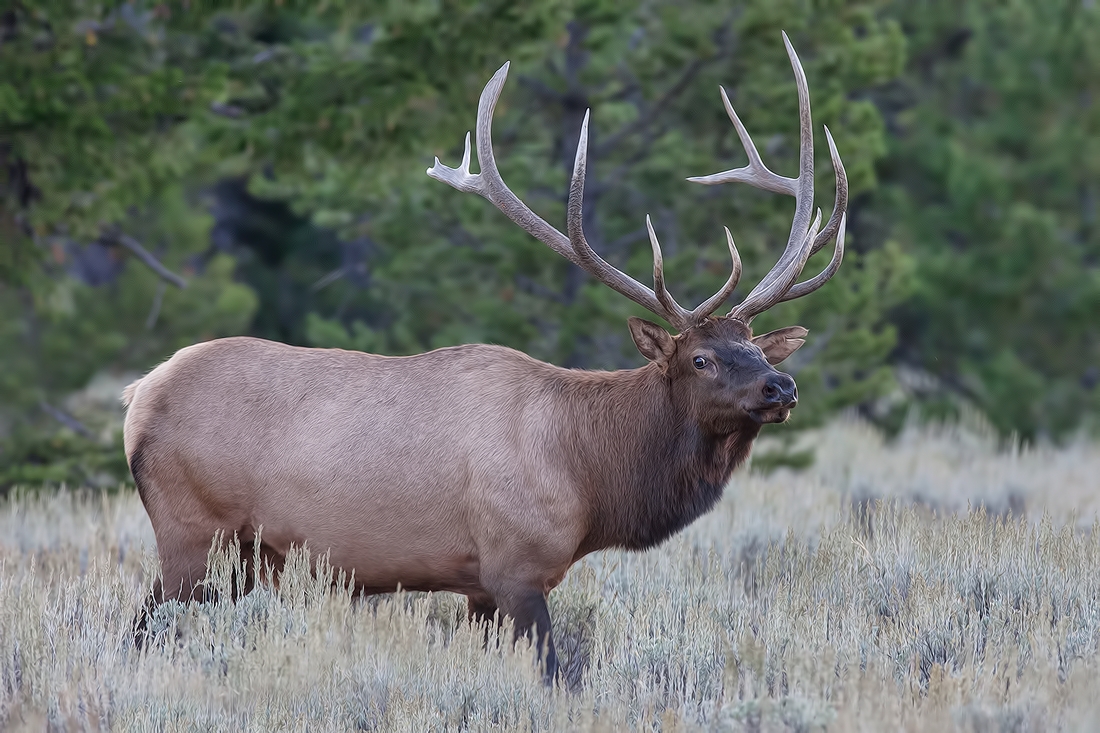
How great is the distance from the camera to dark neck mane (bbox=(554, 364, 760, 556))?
5812 millimetres

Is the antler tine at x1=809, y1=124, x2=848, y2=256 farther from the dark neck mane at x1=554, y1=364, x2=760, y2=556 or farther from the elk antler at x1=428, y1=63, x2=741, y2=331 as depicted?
the dark neck mane at x1=554, y1=364, x2=760, y2=556

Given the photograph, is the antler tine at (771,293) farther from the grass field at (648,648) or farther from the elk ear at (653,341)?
the grass field at (648,648)

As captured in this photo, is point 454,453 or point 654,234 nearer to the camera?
point 454,453

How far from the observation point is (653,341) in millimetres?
5949

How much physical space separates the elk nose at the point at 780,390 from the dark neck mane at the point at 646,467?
31 cm

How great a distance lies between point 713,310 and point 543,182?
6191 mm

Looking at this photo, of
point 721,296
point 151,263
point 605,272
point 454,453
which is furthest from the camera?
point 151,263

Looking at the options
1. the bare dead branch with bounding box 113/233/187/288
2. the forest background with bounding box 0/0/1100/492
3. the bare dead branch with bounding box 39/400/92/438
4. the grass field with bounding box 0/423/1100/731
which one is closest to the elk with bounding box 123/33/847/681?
the grass field with bounding box 0/423/1100/731

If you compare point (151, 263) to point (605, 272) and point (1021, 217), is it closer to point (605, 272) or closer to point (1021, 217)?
point (605, 272)

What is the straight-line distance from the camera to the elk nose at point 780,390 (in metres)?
5.43

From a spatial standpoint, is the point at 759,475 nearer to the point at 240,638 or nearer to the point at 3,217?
the point at 3,217

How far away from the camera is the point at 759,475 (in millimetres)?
11195

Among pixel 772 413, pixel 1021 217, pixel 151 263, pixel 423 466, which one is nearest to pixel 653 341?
pixel 772 413

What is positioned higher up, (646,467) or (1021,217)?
(1021,217)
